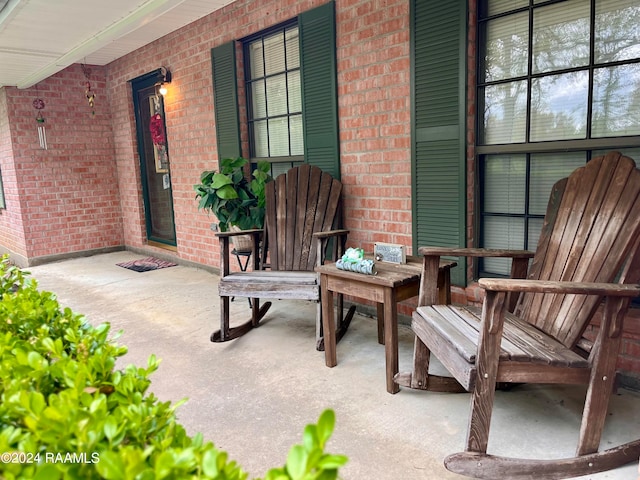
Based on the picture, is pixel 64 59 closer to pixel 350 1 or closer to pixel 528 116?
pixel 350 1

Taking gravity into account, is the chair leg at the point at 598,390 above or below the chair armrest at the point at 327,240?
below

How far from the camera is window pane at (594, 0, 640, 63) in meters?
2.13

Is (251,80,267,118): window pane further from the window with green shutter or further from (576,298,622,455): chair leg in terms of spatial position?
(576,298,622,455): chair leg

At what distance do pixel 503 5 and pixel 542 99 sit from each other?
557mm

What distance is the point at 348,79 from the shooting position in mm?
3314

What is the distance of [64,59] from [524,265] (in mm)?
4679

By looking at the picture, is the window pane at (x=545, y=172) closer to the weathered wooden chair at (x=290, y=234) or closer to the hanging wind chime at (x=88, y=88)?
the weathered wooden chair at (x=290, y=234)

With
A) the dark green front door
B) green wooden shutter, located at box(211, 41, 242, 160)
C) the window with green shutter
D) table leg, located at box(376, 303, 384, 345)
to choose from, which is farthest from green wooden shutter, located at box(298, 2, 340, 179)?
the dark green front door

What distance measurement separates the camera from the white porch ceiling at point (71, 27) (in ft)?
11.1

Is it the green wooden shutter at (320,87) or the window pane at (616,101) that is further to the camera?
the green wooden shutter at (320,87)

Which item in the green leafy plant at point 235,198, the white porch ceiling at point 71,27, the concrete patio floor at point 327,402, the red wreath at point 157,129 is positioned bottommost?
the concrete patio floor at point 327,402

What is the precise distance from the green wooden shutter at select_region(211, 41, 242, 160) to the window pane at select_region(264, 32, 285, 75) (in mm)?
317

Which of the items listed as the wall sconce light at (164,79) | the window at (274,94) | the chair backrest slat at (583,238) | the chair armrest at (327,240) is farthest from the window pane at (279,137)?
the chair backrest slat at (583,238)

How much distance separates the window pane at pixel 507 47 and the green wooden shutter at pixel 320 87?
1.11 metres
